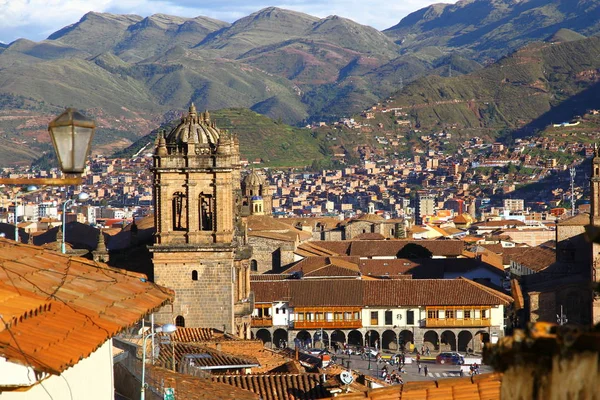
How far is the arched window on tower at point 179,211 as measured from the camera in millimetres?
39250

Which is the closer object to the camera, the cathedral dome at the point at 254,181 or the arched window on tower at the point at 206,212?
the arched window on tower at the point at 206,212

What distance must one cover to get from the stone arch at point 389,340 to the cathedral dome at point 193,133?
100 ft

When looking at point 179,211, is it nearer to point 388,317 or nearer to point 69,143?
point 388,317

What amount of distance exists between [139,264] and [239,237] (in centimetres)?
463

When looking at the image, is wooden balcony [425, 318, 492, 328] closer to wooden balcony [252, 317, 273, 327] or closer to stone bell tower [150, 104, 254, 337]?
wooden balcony [252, 317, 273, 327]

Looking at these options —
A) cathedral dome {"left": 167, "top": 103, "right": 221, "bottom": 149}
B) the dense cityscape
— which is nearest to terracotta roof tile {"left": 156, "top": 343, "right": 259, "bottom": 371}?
the dense cityscape

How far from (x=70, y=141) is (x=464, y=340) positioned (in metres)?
63.7

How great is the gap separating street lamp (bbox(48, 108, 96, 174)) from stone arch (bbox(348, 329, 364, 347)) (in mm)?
62860

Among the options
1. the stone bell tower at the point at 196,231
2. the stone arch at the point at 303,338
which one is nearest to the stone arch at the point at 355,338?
the stone arch at the point at 303,338

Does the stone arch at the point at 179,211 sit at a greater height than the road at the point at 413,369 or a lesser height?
greater

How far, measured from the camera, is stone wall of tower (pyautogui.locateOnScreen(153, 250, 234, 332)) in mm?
39031

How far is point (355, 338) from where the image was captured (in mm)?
70125

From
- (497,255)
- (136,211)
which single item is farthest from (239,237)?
(136,211)

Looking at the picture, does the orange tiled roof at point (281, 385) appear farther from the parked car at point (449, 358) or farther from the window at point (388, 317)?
the window at point (388, 317)
